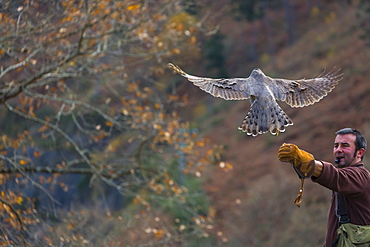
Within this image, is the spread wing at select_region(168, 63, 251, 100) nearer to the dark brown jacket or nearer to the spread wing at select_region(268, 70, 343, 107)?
the spread wing at select_region(268, 70, 343, 107)

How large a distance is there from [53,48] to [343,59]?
81.9 feet

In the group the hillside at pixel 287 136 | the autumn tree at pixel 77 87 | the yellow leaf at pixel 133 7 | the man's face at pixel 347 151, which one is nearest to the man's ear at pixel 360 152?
the man's face at pixel 347 151

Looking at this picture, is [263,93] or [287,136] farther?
[287,136]

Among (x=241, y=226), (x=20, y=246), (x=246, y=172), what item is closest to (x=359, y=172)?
(x=20, y=246)

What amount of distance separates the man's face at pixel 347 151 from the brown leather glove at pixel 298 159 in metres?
0.46

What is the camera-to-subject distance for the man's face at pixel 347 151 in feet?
15.0

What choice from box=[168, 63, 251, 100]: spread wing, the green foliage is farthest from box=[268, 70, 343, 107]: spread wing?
the green foliage

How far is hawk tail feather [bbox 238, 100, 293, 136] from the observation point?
4949 millimetres

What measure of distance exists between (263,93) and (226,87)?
33 cm

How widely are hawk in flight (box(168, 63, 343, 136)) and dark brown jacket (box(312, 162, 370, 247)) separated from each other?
2.15ft

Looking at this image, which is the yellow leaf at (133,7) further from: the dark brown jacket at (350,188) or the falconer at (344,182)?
the dark brown jacket at (350,188)

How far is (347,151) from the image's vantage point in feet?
15.1

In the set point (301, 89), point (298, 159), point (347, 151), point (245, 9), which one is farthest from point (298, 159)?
point (245, 9)

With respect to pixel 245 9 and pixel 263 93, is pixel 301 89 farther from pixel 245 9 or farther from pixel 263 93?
pixel 245 9
